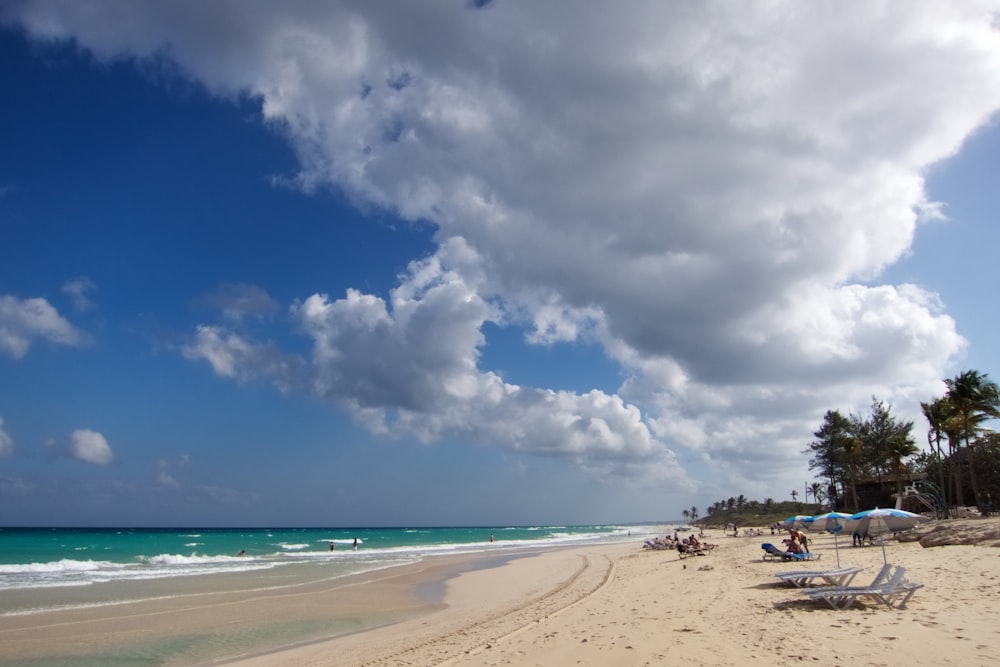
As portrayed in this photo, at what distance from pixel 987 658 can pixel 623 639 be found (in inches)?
187

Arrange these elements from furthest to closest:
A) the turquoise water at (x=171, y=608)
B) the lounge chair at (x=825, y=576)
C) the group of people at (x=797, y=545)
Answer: the group of people at (x=797, y=545) < the lounge chair at (x=825, y=576) < the turquoise water at (x=171, y=608)

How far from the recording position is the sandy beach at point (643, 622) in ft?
27.3

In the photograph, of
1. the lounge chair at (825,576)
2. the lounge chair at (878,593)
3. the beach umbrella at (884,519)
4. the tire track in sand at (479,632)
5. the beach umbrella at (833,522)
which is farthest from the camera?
the beach umbrella at (833,522)

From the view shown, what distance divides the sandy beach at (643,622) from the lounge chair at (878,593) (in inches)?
8.5

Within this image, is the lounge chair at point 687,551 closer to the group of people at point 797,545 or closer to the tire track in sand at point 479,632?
the group of people at point 797,545

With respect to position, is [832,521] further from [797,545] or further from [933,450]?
[933,450]

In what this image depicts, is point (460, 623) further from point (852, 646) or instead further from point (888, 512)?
point (888, 512)

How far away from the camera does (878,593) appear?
407 inches

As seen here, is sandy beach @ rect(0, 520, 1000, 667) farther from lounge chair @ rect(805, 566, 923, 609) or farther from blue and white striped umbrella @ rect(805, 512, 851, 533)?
blue and white striped umbrella @ rect(805, 512, 851, 533)

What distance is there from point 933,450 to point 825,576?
37.6 meters

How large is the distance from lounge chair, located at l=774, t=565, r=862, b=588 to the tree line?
28.2 meters

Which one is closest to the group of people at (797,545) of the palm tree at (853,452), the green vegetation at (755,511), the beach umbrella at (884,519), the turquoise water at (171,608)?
the beach umbrella at (884,519)

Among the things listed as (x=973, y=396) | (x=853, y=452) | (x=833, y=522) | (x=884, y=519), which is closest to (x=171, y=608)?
(x=884, y=519)

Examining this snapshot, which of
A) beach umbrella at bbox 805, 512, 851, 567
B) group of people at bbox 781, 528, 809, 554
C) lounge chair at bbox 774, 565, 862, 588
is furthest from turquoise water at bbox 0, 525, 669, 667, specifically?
beach umbrella at bbox 805, 512, 851, 567
